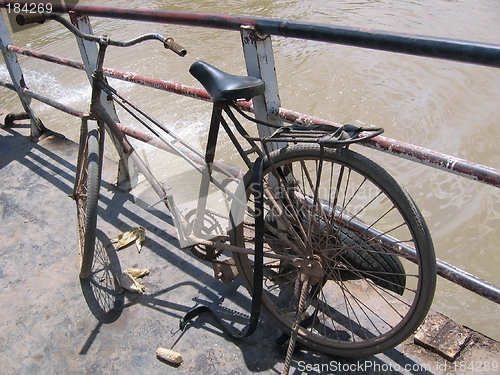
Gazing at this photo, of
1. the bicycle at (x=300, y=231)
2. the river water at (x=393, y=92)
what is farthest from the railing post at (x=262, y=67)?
the river water at (x=393, y=92)

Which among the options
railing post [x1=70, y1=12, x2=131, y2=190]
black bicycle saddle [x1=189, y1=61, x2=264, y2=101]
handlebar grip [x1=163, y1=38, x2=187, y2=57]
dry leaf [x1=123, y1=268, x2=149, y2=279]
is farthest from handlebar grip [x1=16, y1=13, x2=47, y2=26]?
dry leaf [x1=123, y1=268, x2=149, y2=279]

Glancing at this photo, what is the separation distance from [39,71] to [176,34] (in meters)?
2.70

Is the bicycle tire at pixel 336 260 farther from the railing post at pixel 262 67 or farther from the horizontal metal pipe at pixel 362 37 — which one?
the horizontal metal pipe at pixel 362 37

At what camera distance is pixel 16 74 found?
3.90m

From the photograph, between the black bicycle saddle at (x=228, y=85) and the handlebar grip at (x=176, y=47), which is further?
the handlebar grip at (x=176, y=47)

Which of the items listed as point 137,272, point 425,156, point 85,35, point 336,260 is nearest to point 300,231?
point 336,260

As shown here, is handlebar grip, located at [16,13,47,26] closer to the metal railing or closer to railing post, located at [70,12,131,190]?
the metal railing

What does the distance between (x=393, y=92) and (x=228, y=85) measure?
520cm

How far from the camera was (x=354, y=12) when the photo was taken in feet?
28.7

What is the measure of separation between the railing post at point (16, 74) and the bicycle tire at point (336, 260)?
2703 millimetres

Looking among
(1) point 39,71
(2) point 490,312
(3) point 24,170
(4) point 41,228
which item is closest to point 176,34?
(1) point 39,71

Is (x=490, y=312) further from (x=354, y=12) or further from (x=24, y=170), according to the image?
(x=354, y=12)

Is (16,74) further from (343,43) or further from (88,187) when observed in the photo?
(343,43)

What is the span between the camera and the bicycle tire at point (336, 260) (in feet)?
5.41
